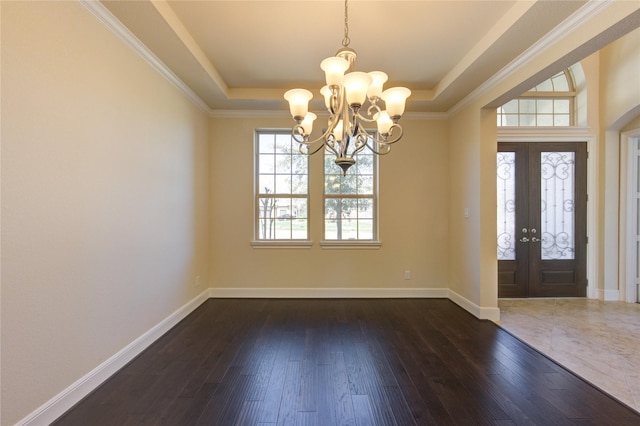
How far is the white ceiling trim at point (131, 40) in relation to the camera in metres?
1.94

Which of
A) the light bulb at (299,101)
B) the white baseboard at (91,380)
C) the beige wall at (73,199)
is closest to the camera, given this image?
the beige wall at (73,199)

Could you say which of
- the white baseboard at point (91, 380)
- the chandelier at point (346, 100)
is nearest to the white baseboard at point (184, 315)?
the white baseboard at point (91, 380)

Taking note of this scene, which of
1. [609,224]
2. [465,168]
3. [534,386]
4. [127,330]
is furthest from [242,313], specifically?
[609,224]

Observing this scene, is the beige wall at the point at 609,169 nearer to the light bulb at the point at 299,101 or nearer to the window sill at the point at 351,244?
the window sill at the point at 351,244

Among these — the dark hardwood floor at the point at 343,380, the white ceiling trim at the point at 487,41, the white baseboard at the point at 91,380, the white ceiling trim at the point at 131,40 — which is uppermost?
the white ceiling trim at the point at 487,41

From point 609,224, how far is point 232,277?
17.3 feet

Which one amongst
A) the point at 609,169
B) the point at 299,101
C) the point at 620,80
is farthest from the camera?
the point at 609,169

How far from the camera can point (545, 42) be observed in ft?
7.60

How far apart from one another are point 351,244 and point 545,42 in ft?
9.50

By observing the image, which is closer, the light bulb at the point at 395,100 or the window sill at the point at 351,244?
the light bulb at the point at 395,100

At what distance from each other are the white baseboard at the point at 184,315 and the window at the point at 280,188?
2.65 ft

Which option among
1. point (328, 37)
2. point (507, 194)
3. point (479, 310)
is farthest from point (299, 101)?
point (507, 194)

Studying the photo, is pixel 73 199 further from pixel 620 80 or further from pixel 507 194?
pixel 620 80

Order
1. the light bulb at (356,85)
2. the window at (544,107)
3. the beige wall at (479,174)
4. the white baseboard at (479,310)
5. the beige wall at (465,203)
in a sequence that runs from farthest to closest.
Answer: the window at (544,107)
the beige wall at (465,203)
the white baseboard at (479,310)
the beige wall at (479,174)
the light bulb at (356,85)
